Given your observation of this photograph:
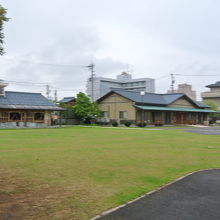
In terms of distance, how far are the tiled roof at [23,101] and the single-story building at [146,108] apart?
10412 mm

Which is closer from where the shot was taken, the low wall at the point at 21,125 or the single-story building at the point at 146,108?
the low wall at the point at 21,125

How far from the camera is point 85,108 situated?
44.3m

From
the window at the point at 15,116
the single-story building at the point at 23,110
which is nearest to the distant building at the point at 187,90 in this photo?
the single-story building at the point at 23,110

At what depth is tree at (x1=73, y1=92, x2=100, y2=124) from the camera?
44188mm

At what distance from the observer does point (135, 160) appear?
32.8ft

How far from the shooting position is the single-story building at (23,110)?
35.7 m

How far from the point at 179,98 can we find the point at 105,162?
42694 mm

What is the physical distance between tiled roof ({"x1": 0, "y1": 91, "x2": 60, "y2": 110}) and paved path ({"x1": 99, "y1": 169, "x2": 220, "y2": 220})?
32.7m

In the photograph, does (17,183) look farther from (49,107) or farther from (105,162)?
(49,107)

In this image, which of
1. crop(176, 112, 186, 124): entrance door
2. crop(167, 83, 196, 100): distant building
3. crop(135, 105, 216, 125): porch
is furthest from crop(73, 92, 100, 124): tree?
crop(167, 83, 196, 100): distant building

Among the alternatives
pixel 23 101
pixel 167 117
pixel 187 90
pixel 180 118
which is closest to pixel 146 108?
pixel 167 117

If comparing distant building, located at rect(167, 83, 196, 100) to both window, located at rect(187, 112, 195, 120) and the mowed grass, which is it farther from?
the mowed grass

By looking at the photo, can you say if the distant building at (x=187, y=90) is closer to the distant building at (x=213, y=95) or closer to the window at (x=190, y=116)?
the distant building at (x=213, y=95)

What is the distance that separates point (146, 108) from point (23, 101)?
1869 cm
